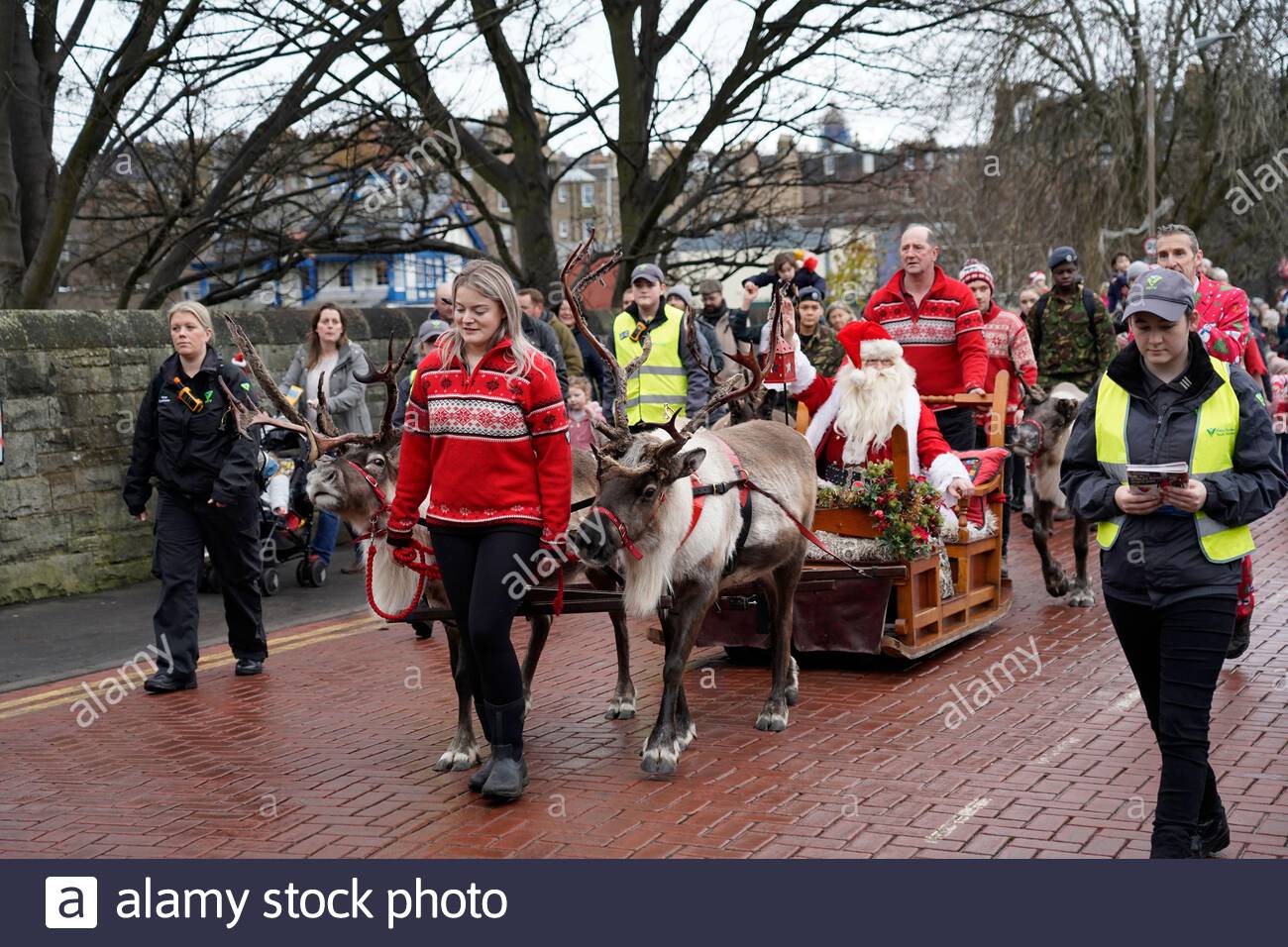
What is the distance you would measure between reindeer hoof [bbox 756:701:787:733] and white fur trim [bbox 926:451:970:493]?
181cm

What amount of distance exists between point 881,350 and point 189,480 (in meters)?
4.32

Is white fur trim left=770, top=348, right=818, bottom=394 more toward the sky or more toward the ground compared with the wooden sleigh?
more toward the sky

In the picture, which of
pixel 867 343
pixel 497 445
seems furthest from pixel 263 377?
pixel 867 343

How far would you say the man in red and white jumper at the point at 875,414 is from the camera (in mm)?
8562

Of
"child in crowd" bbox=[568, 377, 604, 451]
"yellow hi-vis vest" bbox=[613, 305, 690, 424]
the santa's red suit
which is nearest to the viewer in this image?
the santa's red suit

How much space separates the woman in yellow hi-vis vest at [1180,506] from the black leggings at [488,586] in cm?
231

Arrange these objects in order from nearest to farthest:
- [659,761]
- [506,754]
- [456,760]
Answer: [506,754] → [659,761] → [456,760]

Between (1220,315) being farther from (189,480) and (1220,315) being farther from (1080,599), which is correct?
(189,480)

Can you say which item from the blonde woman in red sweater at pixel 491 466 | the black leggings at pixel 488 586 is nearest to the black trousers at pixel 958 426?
the blonde woman in red sweater at pixel 491 466

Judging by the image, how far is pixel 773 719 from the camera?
7395mm

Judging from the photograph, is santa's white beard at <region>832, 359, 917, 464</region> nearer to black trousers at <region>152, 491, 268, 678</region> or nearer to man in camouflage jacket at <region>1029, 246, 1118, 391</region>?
black trousers at <region>152, 491, 268, 678</region>

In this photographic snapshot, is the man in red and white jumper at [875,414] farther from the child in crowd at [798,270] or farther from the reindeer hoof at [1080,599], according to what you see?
the child in crowd at [798,270]

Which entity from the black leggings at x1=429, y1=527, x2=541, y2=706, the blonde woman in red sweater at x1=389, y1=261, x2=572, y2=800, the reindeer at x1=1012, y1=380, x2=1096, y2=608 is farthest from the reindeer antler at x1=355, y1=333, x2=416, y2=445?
the reindeer at x1=1012, y1=380, x2=1096, y2=608

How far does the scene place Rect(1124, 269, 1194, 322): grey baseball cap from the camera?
4961 millimetres
